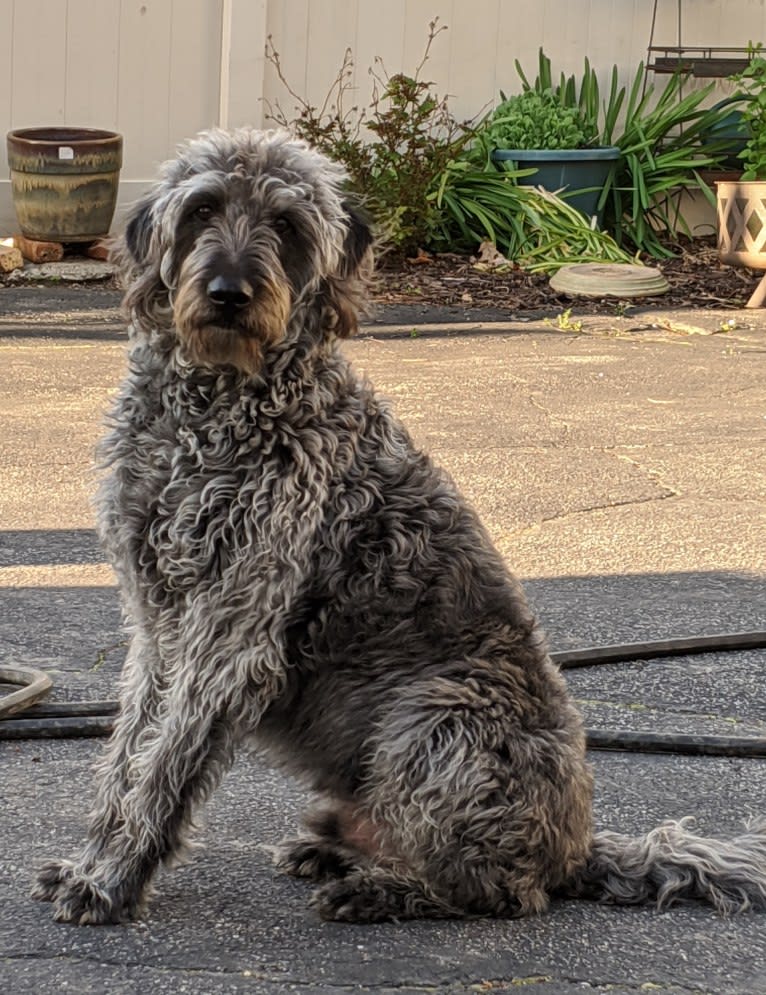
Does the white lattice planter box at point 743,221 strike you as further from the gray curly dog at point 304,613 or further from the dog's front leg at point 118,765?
the dog's front leg at point 118,765

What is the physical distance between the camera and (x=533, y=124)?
12.9 metres

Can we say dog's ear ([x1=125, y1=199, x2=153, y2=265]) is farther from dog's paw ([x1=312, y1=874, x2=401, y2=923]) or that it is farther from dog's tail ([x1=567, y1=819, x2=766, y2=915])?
dog's tail ([x1=567, y1=819, x2=766, y2=915])

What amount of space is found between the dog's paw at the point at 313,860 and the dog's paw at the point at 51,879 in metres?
0.54

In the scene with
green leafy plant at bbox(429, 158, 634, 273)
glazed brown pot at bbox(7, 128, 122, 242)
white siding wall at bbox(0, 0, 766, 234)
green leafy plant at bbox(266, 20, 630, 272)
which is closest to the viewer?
glazed brown pot at bbox(7, 128, 122, 242)

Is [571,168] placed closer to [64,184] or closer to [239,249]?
[64,184]

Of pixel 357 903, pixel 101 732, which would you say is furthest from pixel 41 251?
pixel 357 903

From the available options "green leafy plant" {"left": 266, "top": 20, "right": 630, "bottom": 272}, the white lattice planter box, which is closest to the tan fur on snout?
"green leafy plant" {"left": 266, "top": 20, "right": 630, "bottom": 272}

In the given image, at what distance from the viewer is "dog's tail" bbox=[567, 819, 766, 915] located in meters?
3.72

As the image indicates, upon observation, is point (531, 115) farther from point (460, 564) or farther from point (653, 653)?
point (460, 564)

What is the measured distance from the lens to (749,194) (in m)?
12.2

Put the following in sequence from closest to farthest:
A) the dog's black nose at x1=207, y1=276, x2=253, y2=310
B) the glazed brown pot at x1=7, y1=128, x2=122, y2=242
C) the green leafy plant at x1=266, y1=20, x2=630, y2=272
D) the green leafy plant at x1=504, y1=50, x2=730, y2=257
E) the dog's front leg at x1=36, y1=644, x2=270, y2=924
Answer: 1. the dog's black nose at x1=207, y1=276, x2=253, y2=310
2. the dog's front leg at x1=36, y1=644, x2=270, y2=924
3. the glazed brown pot at x1=7, y1=128, x2=122, y2=242
4. the green leafy plant at x1=266, y1=20, x2=630, y2=272
5. the green leafy plant at x1=504, y1=50, x2=730, y2=257

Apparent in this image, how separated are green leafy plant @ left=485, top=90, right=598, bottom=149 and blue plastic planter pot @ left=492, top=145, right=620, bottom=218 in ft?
0.47

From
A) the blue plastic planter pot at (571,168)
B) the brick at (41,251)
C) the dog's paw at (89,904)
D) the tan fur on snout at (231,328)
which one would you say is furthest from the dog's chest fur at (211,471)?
the blue plastic planter pot at (571,168)

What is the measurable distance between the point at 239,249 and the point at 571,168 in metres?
9.91
